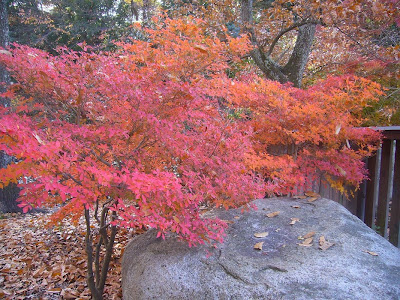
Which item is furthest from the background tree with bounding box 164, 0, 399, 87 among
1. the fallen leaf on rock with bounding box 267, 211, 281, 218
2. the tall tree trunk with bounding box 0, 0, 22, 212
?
the tall tree trunk with bounding box 0, 0, 22, 212

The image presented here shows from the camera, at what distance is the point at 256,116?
3.53 meters

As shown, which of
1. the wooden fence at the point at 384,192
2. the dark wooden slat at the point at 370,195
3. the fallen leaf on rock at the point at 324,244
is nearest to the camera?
the fallen leaf on rock at the point at 324,244

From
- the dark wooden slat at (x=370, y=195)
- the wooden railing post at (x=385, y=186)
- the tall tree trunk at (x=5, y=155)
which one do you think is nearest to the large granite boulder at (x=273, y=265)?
the wooden railing post at (x=385, y=186)

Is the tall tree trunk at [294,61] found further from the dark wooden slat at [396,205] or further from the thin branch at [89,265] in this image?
the thin branch at [89,265]

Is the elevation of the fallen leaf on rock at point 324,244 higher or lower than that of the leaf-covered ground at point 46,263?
higher

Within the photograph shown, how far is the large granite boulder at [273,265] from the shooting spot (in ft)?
5.77

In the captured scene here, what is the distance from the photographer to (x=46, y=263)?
3508mm

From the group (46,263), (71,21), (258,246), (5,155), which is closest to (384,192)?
(258,246)

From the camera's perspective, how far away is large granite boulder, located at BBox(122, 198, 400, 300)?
176 cm

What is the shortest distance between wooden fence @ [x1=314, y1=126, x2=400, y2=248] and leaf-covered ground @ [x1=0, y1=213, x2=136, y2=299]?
2782 mm

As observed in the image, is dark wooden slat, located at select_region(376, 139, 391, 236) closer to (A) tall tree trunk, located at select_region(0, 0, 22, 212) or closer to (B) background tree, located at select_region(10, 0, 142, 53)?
(A) tall tree trunk, located at select_region(0, 0, 22, 212)

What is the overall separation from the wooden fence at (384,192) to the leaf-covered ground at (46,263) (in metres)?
2.78

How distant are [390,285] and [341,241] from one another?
537 mm

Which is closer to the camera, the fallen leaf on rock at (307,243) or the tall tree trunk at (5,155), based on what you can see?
the fallen leaf on rock at (307,243)
